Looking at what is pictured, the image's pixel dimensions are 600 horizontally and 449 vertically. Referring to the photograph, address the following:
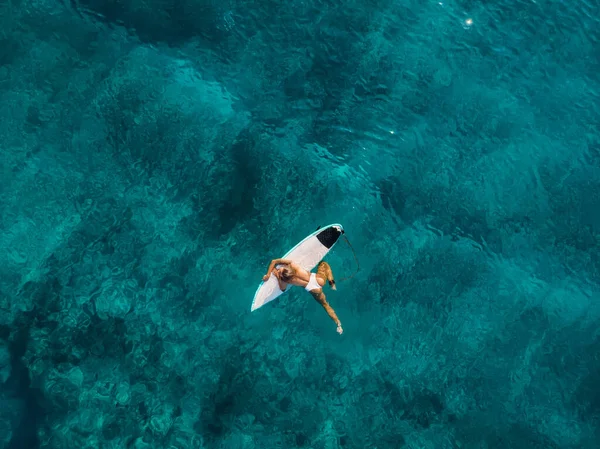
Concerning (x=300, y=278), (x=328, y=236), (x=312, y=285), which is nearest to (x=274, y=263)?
(x=300, y=278)

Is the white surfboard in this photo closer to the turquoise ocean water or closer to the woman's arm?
the woman's arm

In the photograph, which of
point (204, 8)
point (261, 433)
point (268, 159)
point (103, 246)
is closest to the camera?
point (261, 433)

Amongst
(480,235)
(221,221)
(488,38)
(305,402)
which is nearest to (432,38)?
(488,38)

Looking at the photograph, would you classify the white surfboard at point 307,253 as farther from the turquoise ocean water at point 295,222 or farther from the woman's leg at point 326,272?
the turquoise ocean water at point 295,222

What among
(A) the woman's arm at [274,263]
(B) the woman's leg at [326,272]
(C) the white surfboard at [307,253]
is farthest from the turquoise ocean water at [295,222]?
(A) the woman's arm at [274,263]

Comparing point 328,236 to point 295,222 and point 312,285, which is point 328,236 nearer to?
point 295,222

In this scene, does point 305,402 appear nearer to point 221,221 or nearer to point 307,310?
point 307,310

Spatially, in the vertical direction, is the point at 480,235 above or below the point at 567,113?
below
